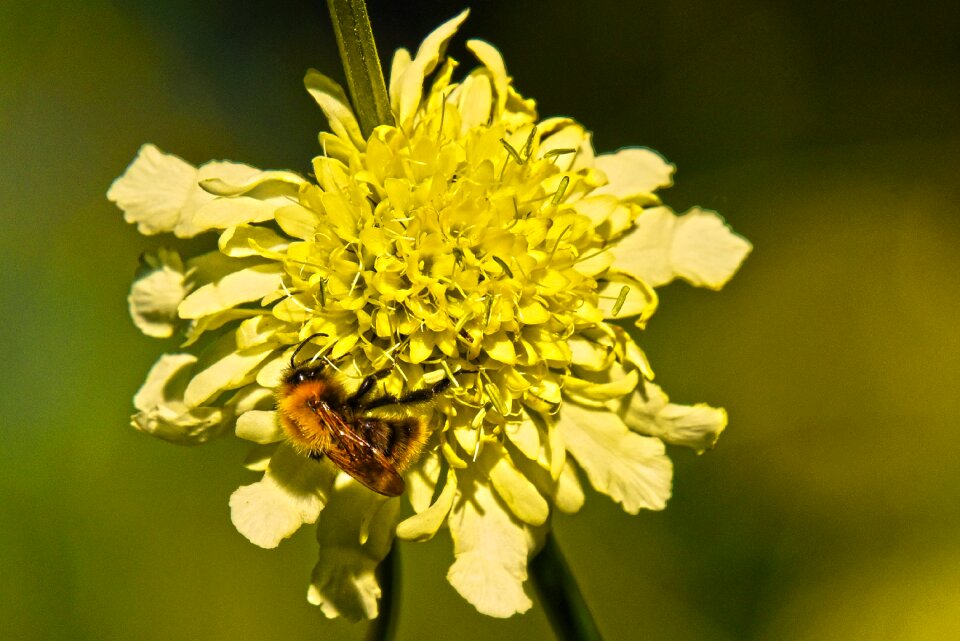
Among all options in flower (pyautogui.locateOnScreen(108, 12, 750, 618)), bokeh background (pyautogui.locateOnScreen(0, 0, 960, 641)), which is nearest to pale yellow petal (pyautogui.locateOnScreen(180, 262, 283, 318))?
flower (pyautogui.locateOnScreen(108, 12, 750, 618))

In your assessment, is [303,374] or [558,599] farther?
[558,599]

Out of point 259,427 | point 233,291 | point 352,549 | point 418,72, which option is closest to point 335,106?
point 418,72

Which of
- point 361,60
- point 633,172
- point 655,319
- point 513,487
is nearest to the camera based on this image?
point 361,60

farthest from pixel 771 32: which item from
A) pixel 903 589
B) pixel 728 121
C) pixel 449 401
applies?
pixel 449 401

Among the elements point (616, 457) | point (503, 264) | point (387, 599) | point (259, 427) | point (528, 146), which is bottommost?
point (387, 599)

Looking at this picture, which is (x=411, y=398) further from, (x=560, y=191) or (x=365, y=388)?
(x=560, y=191)

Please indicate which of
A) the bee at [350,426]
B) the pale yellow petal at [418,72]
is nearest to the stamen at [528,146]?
Answer: the pale yellow petal at [418,72]

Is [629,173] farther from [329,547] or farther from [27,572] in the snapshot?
[27,572]
